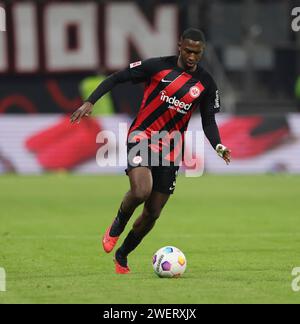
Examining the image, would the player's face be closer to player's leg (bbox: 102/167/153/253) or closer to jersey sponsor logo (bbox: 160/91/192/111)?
jersey sponsor logo (bbox: 160/91/192/111)

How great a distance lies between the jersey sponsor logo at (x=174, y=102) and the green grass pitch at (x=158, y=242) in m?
1.79

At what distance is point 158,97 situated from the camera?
10.5 m

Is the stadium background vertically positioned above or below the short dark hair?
below

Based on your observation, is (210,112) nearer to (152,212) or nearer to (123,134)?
(152,212)

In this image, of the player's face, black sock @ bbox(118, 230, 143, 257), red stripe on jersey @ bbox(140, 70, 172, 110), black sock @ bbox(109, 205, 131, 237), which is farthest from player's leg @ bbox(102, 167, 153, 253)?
the player's face

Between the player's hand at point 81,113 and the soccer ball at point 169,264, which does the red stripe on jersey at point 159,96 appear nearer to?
the player's hand at point 81,113

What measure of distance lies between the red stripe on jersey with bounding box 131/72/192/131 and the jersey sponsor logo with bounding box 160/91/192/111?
0.13 ft

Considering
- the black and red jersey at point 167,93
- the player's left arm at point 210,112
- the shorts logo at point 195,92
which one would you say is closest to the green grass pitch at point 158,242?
the player's left arm at point 210,112

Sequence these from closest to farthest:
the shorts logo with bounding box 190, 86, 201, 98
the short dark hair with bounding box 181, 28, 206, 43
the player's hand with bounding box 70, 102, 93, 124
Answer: the player's hand with bounding box 70, 102, 93, 124, the short dark hair with bounding box 181, 28, 206, 43, the shorts logo with bounding box 190, 86, 201, 98

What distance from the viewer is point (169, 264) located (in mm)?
10070

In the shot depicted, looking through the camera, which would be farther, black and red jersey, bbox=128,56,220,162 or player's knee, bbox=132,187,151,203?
black and red jersey, bbox=128,56,220,162

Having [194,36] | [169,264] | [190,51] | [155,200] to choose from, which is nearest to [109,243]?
[155,200]

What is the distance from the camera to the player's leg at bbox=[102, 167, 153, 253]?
33.1ft

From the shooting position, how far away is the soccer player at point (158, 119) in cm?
1040
